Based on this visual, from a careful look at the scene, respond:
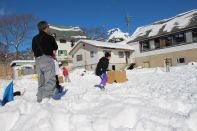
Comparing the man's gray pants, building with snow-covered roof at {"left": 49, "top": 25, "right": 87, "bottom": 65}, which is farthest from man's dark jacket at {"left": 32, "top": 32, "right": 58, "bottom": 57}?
building with snow-covered roof at {"left": 49, "top": 25, "right": 87, "bottom": 65}

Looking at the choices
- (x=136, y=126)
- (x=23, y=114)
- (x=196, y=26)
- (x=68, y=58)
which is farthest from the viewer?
(x=68, y=58)

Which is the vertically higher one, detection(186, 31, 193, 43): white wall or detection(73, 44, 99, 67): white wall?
detection(186, 31, 193, 43): white wall

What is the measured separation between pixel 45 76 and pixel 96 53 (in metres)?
30.2

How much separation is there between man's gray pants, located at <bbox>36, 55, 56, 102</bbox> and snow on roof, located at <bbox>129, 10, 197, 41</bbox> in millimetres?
28794

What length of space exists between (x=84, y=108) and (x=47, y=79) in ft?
3.74

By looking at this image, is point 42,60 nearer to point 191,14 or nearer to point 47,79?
point 47,79

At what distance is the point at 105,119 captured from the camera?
3625mm

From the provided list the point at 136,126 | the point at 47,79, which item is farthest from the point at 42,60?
the point at 136,126

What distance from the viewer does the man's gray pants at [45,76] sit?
529 cm

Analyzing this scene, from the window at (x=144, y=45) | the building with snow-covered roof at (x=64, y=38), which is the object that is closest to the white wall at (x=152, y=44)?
the window at (x=144, y=45)

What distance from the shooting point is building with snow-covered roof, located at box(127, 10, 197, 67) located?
1256 inches

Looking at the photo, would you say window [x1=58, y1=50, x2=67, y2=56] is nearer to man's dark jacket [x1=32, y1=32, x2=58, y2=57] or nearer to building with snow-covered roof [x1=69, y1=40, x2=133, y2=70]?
building with snow-covered roof [x1=69, y1=40, x2=133, y2=70]

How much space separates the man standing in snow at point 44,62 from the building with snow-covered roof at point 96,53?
29026 millimetres

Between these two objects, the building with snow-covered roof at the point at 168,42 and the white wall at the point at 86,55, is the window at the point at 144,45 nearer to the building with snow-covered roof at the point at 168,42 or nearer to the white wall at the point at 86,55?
the building with snow-covered roof at the point at 168,42
